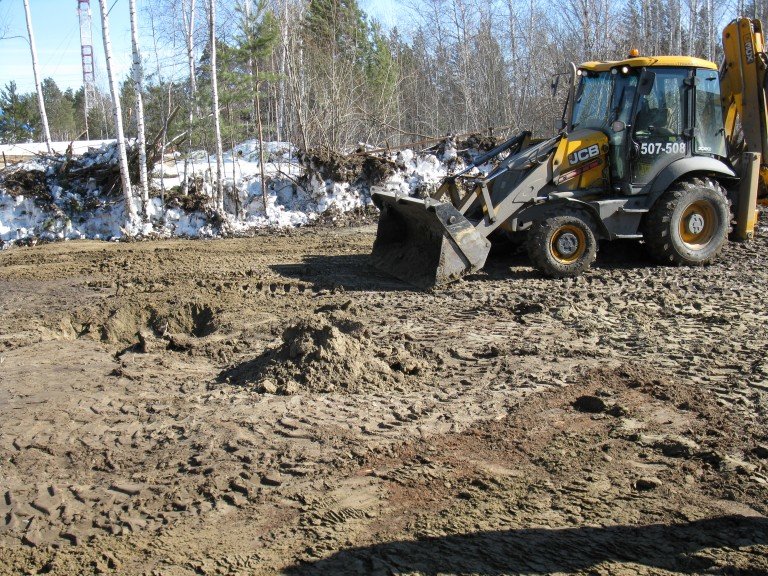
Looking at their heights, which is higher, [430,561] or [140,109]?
[140,109]

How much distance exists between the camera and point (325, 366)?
571 centimetres

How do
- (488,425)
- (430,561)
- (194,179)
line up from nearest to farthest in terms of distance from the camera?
(430,561), (488,425), (194,179)

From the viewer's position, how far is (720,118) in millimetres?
9562

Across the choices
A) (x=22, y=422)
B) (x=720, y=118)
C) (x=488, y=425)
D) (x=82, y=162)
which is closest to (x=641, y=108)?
(x=720, y=118)

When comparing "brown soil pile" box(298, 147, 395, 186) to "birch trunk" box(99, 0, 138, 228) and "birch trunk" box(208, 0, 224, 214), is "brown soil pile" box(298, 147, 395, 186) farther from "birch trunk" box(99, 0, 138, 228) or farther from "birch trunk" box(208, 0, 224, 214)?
"birch trunk" box(99, 0, 138, 228)

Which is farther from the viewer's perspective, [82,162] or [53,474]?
[82,162]

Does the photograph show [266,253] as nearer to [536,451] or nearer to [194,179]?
[194,179]

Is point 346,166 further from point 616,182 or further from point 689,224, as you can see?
point 689,224

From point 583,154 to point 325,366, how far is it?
5.19 meters

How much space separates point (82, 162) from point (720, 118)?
12643mm

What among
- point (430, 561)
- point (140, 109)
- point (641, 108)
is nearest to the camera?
point (430, 561)

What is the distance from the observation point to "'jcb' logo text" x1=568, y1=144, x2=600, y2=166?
9.16 metres

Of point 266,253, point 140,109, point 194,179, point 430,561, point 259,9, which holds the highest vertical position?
point 259,9

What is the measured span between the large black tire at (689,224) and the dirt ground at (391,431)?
82 centimetres
